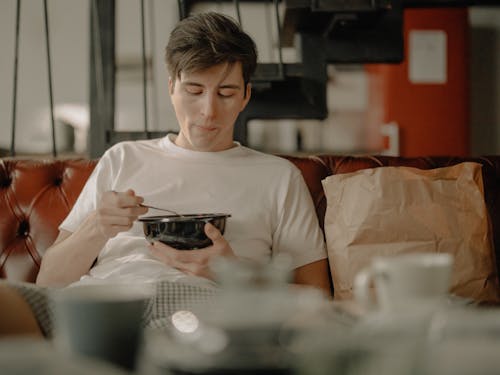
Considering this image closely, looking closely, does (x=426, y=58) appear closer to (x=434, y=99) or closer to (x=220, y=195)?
(x=434, y=99)

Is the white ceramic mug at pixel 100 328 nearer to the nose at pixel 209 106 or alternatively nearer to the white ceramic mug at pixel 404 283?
the white ceramic mug at pixel 404 283

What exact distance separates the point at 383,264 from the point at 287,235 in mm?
995

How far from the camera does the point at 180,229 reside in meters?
1.32

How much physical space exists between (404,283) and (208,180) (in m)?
1.04

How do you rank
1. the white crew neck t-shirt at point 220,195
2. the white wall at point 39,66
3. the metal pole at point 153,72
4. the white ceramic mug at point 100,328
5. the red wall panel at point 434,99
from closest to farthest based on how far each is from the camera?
the white ceramic mug at point 100,328, the white crew neck t-shirt at point 220,195, the red wall panel at point 434,99, the metal pole at point 153,72, the white wall at point 39,66

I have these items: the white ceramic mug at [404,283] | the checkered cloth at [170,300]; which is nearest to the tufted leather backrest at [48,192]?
the checkered cloth at [170,300]

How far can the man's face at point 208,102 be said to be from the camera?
1.64m

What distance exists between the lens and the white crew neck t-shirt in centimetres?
160

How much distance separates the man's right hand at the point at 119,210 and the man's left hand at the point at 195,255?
0.08 metres

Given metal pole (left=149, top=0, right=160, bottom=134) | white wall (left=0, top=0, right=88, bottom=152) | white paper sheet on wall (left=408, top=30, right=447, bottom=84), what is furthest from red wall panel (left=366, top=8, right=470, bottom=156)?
white wall (left=0, top=0, right=88, bottom=152)

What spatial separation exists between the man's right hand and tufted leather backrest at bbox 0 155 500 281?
43 centimetres

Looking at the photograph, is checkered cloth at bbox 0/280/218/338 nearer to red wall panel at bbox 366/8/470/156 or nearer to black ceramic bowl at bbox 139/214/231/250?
black ceramic bowl at bbox 139/214/231/250

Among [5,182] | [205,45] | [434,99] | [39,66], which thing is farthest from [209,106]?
[39,66]

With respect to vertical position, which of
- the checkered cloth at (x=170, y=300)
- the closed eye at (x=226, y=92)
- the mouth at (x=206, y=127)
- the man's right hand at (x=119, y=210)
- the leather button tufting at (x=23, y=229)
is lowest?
the checkered cloth at (x=170, y=300)
